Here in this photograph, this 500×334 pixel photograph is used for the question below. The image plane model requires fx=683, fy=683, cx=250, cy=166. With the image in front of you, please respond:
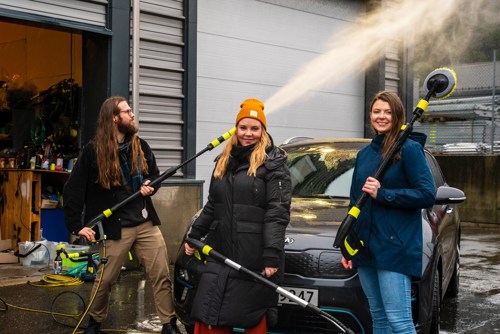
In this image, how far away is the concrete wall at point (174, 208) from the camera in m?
8.95

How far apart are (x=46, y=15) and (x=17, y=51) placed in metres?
3.25

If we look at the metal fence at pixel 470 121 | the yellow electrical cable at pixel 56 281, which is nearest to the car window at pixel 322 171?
the yellow electrical cable at pixel 56 281

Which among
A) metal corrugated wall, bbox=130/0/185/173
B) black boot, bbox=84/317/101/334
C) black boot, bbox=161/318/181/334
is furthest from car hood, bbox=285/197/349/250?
metal corrugated wall, bbox=130/0/185/173

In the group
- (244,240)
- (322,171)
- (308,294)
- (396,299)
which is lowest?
(308,294)

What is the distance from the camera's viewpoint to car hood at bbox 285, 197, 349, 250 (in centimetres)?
483

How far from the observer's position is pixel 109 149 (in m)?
5.31

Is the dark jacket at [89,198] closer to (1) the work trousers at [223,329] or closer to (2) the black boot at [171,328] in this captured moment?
→ (2) the black boot at [171,328]

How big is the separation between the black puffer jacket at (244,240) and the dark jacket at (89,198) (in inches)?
52.1

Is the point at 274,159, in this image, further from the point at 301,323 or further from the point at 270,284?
the point at 301,323

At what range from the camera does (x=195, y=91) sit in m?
9.68

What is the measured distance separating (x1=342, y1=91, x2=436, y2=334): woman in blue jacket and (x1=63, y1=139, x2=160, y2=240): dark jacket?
1.98m

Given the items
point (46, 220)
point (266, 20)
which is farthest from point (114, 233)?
point (266, 20)

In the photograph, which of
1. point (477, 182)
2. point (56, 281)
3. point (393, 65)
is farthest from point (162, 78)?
point (477, 182)

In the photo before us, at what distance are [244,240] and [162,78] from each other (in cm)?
564
